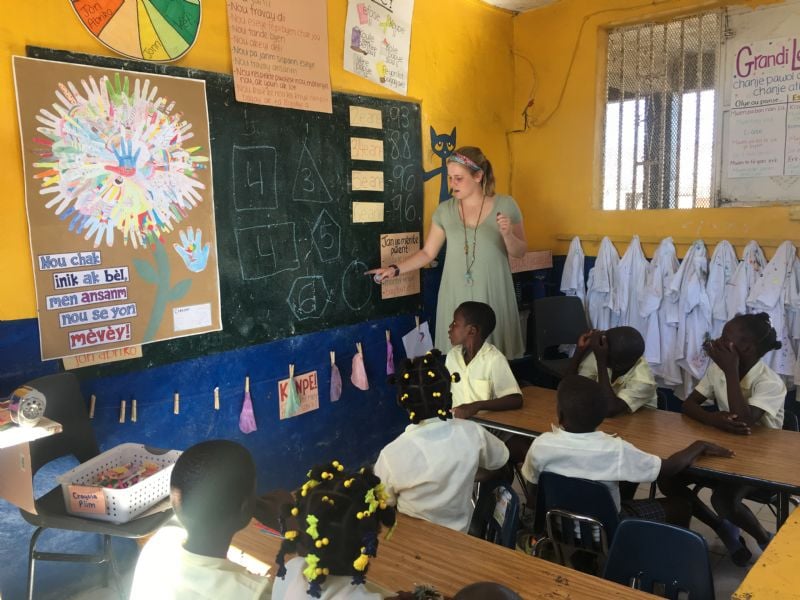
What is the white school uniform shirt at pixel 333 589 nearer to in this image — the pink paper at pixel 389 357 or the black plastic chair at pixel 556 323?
the pink paper at pixel 389 357

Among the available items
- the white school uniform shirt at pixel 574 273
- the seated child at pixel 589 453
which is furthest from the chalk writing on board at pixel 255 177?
the white school uniform shirt at pixel 574 273

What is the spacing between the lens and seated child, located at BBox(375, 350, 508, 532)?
72.6 inches

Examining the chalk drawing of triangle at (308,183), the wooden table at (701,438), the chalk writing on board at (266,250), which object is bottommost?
the wooden table at (701,438)

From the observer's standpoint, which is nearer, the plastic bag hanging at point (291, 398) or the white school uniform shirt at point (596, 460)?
the white school uniform shirt at point (596, 460)

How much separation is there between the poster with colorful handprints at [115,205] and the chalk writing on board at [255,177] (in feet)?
0.51

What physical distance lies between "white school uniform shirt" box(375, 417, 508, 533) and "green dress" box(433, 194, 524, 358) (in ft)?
5.30

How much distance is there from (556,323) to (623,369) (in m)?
1.36

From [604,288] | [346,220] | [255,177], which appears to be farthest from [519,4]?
[255,177]

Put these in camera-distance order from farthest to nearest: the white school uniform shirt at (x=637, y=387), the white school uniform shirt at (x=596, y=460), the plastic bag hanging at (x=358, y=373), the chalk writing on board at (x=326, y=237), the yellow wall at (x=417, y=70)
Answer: the plastic bag hanging at (x=358, y=373) < the chalk writing on board at (x=326, y=237) < the white school uniform shirt at (x=637, y=387) < the yellow wall at (x=417, y=70) < the white school uniform shirt at (x=596, y=460)

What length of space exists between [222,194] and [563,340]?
94.8 inches

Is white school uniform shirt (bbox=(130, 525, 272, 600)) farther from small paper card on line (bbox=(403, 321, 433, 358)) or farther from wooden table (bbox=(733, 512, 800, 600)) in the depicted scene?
small paper card on line (bbox=(403, 321, 433, 358))

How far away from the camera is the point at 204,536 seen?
4.17 ft

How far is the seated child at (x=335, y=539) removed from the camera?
114 centimetres

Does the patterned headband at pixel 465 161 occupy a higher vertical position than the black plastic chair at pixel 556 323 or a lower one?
higher
